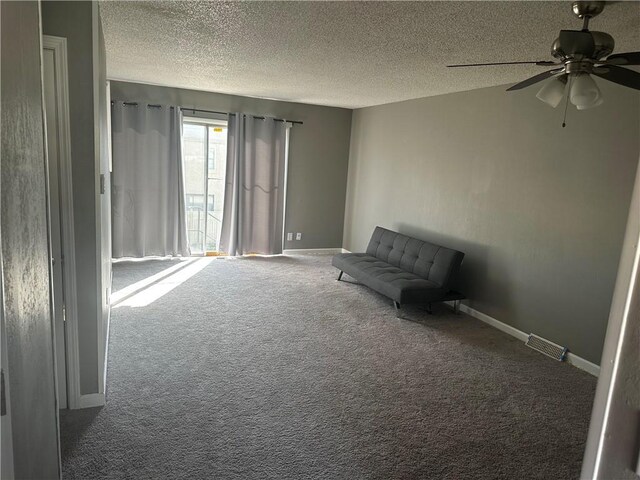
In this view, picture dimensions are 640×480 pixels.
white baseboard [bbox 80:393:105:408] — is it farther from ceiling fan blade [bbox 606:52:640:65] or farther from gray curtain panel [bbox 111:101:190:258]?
gray curtain panel [bbox 111:101:190:258]

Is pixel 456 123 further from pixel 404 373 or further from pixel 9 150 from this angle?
pixel 9 150

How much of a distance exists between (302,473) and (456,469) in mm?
749

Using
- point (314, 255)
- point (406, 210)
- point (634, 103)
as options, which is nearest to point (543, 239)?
point (634, 103)

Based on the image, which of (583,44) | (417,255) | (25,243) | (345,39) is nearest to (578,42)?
(583,44)

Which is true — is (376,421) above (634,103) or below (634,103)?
below

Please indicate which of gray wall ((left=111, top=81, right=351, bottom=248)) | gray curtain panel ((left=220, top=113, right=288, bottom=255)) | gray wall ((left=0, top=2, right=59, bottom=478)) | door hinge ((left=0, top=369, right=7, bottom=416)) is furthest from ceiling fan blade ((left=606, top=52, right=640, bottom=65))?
gray wall ((left=111, top=81, right=351, bottom=248))

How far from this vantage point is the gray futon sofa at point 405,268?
4.25 meters

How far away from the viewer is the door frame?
218 cm

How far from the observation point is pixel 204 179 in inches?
244

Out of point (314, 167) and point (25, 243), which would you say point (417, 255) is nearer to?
point (314, 167)

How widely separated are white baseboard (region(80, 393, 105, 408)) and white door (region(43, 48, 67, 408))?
88mm

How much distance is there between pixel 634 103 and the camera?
10.1 feet

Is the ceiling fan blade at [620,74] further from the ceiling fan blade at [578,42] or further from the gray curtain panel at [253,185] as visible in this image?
the gray curtain panel at [253,185]

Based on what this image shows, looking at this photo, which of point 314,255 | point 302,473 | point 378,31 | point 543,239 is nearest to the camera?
point 302,473
